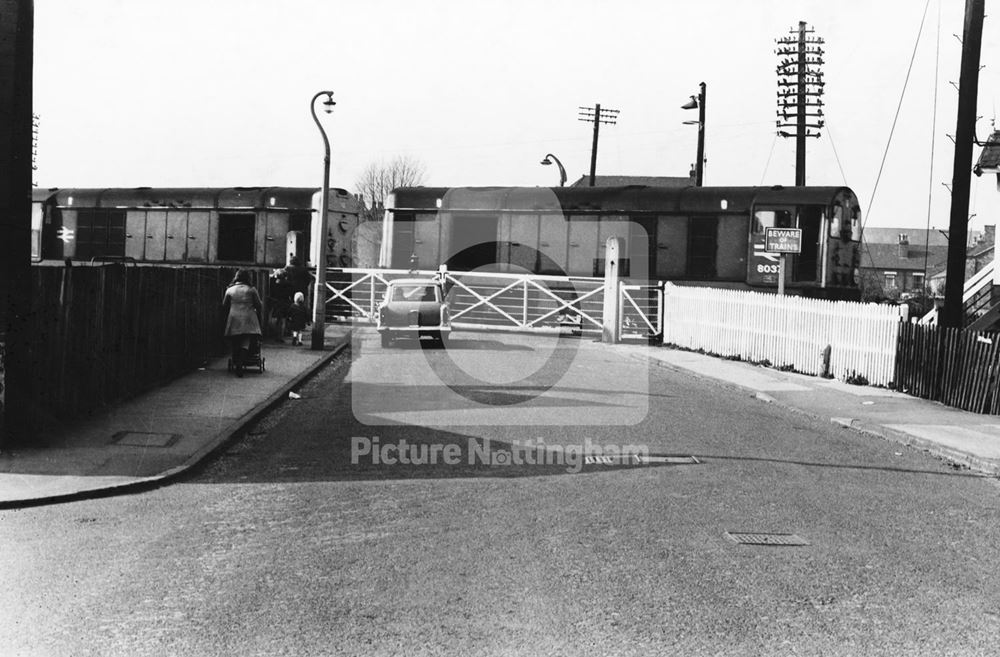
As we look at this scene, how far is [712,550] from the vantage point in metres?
7.54

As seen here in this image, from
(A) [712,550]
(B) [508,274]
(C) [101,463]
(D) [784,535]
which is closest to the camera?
(A) [712,550]

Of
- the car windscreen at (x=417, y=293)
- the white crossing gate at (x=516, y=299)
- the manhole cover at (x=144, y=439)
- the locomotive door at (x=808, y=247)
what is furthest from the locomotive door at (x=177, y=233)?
the manhole cover at (x=144, y=439)

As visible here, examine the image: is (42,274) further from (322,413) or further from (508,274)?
(508,274)

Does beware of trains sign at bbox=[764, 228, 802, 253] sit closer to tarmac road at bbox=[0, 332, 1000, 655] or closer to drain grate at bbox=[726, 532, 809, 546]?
tarmac road at bbox=[0, 332, 1000, 655]

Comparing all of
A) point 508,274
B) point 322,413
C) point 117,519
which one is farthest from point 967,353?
point 508,274

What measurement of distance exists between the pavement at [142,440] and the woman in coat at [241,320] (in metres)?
0.45

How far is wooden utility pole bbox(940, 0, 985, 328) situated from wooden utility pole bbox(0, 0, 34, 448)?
15579mm

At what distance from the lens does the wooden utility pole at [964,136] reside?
66.7 feet

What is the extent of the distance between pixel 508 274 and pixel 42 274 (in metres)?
21.8

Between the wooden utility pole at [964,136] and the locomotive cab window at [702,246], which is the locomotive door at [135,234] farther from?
the wooden utility pole at [964,136]

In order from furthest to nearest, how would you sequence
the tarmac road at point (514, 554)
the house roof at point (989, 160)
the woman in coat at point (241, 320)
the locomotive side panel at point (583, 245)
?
the locomotive side panel at point (583, 245) < the house roof at point (989, 160) < the woman in coat at point (241, 320) < the tarmac road at point (514, 554)

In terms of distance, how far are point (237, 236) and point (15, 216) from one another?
23680 millimetres

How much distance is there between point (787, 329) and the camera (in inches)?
947

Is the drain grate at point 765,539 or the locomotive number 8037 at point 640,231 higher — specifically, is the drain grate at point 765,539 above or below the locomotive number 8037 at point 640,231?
below
